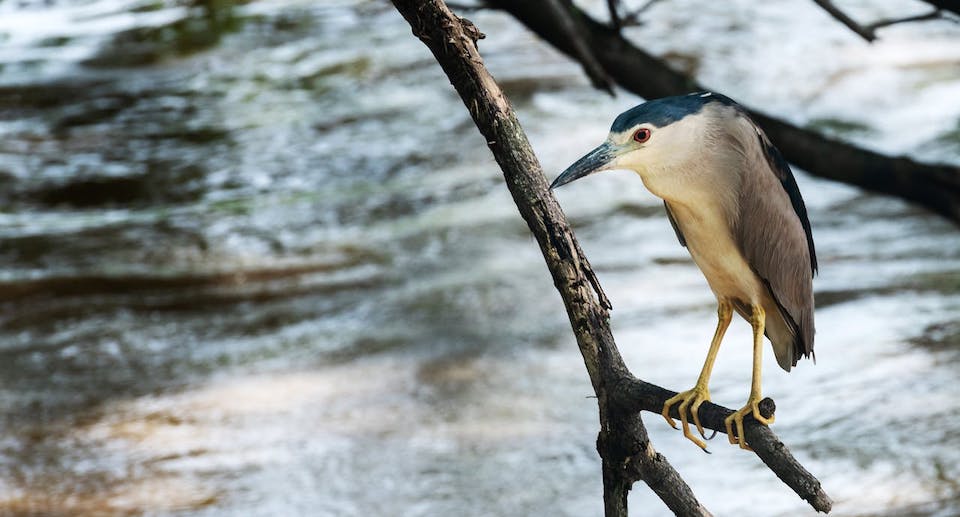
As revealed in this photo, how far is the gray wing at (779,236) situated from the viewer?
69.1 inches

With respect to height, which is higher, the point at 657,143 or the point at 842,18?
the point at 657,143

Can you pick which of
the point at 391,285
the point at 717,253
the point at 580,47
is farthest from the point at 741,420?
the point at 391,285

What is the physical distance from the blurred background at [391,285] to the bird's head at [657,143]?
1.97m

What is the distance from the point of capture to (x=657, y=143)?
1.61m

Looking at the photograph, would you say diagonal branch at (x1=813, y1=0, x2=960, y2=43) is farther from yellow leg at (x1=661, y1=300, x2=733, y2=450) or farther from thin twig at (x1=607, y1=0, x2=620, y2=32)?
yellow leg at (x1=661, y1=300, x2=733, y2=450)

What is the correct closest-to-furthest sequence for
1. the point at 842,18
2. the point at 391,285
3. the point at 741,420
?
the point at 741,420, the point at 842,18, the point at 391,285

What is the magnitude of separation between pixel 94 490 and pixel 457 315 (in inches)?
65.5

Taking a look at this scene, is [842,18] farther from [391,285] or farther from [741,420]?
[391,285]

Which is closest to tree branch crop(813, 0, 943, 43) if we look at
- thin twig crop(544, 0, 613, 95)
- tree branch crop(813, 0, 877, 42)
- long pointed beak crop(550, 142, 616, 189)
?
tree branch crop(813, 0, 877, 42)

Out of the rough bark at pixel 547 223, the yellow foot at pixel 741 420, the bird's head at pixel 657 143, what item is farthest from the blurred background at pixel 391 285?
the bird's head at pixel 657 143

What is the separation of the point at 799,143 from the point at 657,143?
6.59 ft

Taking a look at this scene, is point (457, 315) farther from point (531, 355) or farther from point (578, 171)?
point (578, 171)

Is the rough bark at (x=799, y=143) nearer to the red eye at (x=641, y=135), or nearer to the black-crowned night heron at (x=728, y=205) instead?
the black-crowned night heron at (x=728, y=205)

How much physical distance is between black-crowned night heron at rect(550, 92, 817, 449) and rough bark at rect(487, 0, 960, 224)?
153 centimetres
